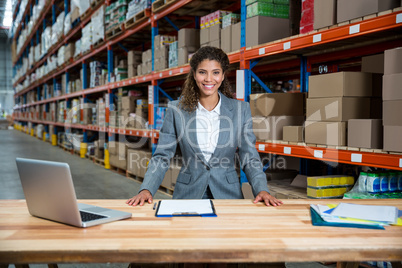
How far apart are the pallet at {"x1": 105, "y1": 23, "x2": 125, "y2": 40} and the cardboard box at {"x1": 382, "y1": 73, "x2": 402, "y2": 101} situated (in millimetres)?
5483

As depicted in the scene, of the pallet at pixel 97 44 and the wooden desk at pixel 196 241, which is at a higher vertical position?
the pallet at pixel 97 44

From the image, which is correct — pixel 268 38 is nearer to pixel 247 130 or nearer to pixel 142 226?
pixel 247 130

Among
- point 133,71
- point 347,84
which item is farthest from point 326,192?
point 133,71

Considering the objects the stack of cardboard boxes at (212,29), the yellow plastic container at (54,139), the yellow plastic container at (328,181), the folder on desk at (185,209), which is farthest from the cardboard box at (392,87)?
the yellow plastic container at (54,139)

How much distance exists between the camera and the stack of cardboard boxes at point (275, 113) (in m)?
3.40

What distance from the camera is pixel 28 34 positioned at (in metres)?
17.4

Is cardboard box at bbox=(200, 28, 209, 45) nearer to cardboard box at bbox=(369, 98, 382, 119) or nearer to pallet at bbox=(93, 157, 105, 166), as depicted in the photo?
cardboard box at bbox=(369, 98, 382, 119)

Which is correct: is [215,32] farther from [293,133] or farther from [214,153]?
[214,153]

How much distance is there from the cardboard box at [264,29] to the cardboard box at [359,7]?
0.94m

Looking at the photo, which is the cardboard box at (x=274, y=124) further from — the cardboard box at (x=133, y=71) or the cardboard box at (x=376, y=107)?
the cardboard box at (x=133, y=71)

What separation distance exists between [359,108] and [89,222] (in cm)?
218

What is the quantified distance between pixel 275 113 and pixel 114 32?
16.0 feet

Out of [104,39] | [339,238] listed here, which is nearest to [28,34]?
[104,39]

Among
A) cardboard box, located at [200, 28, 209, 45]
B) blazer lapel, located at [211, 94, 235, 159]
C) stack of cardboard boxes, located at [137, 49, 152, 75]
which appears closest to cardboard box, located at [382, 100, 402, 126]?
blazer lapel, located at [211, 94, 235, 159]
